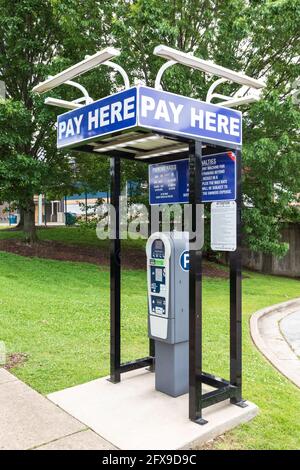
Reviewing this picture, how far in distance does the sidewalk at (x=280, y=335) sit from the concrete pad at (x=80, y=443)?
232 cm

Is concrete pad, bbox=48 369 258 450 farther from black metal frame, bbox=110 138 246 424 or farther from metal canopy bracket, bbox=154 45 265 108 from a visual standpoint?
metal canopy bracket, bbox=154 45 265 108

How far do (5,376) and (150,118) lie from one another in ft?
9.78

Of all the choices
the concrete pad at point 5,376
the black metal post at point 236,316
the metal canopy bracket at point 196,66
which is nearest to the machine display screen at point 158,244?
the black metal post at point 236,316

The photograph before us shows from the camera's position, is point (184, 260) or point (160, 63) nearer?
point (184, 260)

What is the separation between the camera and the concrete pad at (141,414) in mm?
3105

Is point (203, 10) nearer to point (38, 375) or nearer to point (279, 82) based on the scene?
point (279, 82)

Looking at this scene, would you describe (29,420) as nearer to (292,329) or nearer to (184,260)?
(184,260)

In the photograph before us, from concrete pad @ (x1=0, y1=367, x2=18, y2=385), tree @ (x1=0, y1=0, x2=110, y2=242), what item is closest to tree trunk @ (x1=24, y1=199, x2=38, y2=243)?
tree @ (x1=0, y1=0, x2=110, y2=242)

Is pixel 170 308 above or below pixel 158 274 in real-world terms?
below

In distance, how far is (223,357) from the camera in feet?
17.1

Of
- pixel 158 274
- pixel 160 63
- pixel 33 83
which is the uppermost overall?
pixel 33 83

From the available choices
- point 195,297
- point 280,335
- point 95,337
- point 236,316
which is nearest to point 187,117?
point 195,297

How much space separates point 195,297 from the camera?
11.3 ft
